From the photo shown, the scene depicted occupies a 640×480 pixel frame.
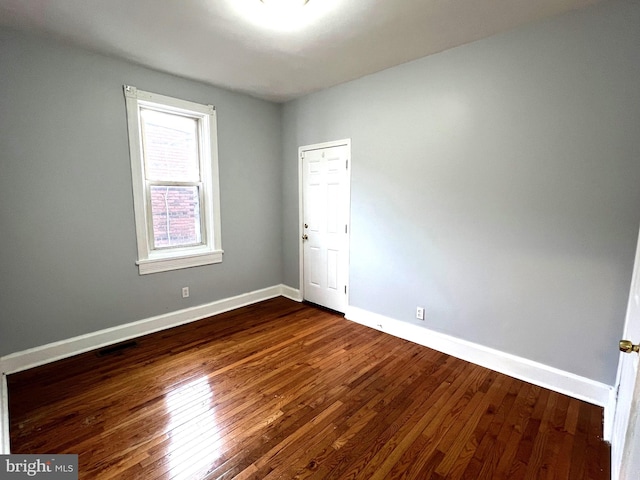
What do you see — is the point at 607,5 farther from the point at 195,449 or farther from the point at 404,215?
the point at 195,449

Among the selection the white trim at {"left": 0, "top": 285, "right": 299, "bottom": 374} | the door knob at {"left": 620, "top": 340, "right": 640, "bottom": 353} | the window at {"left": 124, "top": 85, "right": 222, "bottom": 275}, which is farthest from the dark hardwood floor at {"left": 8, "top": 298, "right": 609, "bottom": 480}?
the window at {"left": 124, "top": 85, "right": 222, "bottom": 275}

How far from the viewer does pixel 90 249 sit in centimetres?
274

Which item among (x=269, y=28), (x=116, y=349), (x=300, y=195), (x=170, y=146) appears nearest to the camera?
(x=269, y=28)

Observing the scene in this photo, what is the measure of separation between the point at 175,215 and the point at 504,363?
139 inches

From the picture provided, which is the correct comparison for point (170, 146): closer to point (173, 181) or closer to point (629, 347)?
point (173, 181)

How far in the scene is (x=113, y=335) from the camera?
9.55ft

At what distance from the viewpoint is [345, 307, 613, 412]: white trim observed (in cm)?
208

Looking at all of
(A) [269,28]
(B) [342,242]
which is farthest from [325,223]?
(A) [269,28]

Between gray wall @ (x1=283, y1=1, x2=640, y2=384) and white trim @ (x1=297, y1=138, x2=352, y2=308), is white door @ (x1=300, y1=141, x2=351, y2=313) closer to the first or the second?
white trim @ (x1=297, y1=138, x2=352, y2=308)

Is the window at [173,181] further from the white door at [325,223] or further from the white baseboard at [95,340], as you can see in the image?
the white door at [325,223]

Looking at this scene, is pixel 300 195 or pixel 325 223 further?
pixel 300 195

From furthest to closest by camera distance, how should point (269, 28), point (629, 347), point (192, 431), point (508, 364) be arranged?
point (508, 364) < point (269, 28) < point (192, 431) < point (629, 347)

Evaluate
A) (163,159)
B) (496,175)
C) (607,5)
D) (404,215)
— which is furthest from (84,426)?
(607,5)

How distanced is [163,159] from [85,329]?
1.83 m
